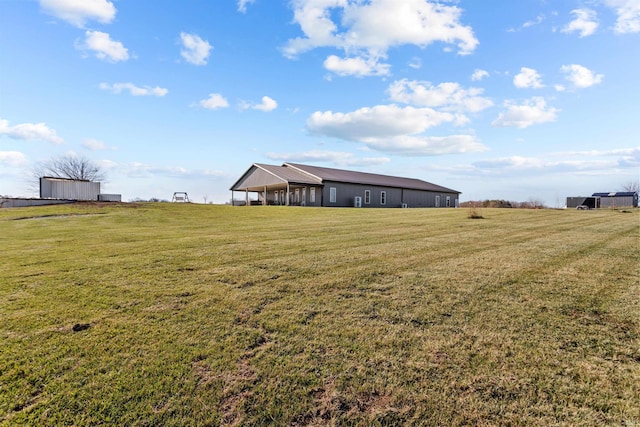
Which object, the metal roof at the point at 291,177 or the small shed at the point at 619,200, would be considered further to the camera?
the small shed at the point at 619,200

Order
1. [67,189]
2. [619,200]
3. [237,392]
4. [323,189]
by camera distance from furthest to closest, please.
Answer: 1. [619,200]
2. [323,189]
3. [67,189]
4. [237,392]

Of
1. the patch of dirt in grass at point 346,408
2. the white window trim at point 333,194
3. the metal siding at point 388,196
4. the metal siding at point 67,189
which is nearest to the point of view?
the patch of dirt in grass at point 346,408

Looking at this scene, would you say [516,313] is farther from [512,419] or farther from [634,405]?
[512,419]

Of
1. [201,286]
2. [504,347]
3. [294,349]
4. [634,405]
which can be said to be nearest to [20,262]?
[201,286]

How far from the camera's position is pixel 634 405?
85.8 inches

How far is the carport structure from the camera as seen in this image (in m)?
29.5

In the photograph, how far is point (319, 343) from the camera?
2.92m

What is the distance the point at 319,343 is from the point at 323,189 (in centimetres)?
2689

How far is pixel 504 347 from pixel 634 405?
32.9 inches

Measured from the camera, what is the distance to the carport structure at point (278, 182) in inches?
1163

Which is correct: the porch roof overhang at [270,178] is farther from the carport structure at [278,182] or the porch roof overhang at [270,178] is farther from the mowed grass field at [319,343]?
the mowed grass field at [319,343]

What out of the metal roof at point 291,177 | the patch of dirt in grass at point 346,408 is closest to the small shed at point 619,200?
the metal roof at point 291,177

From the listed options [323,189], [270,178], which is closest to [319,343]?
[323,189]

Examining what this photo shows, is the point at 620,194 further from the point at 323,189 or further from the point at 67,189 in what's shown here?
the point at 67,189
